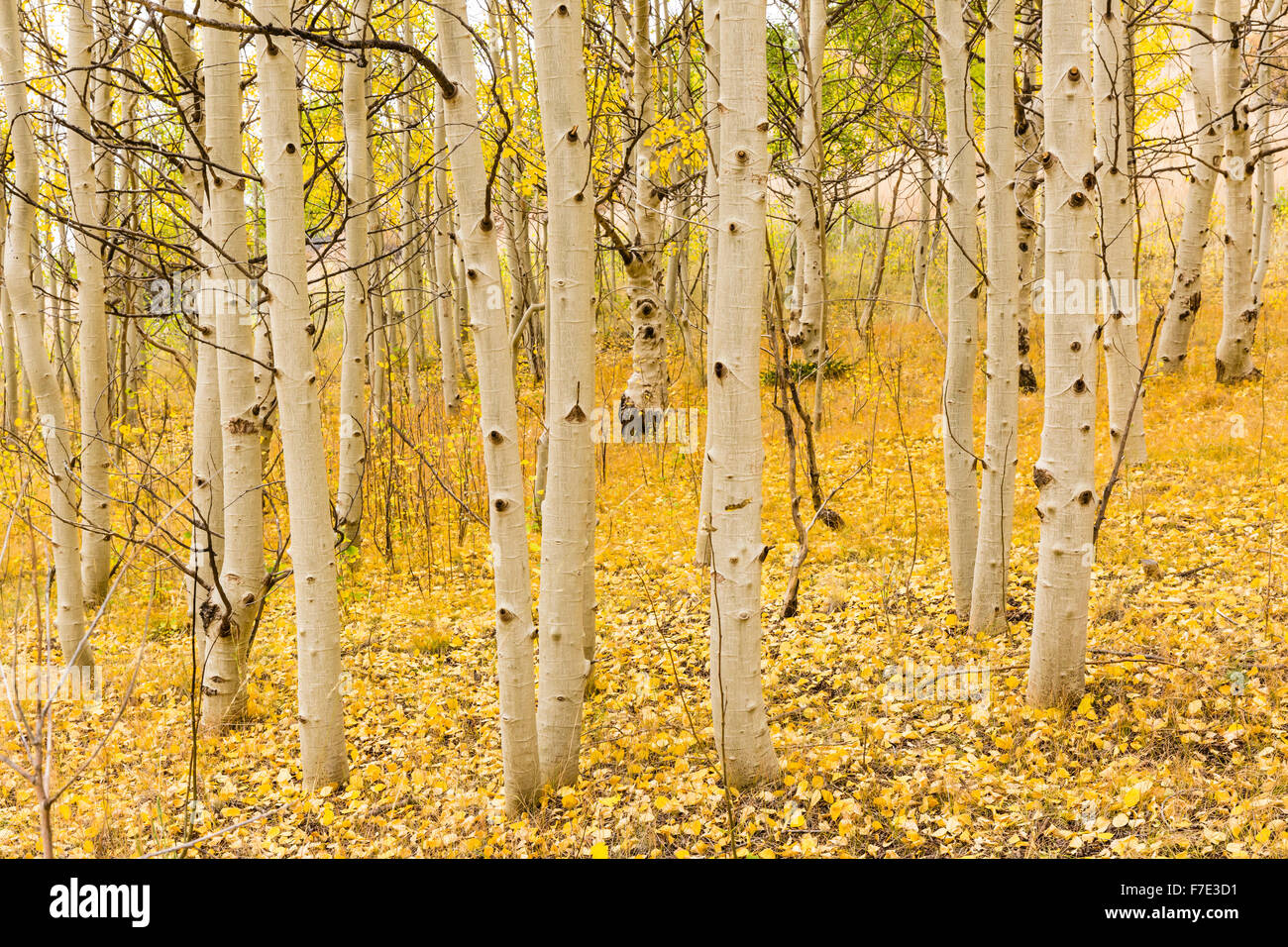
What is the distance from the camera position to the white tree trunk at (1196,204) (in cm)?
820

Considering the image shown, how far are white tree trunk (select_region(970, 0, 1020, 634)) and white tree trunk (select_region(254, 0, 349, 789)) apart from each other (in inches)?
132

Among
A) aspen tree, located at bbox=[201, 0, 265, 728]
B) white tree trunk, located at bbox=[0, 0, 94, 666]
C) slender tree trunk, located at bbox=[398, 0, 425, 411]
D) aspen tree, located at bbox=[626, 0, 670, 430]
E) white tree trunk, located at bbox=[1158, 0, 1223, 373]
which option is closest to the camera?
aspen tree, located at bbox=[201, 0, 265, 728]

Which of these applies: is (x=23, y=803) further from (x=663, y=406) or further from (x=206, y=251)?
(x=663, y=406)

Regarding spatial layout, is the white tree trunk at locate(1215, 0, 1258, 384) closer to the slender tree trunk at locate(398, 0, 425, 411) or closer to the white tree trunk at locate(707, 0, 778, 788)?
the white tree trunk at locate(707, 0, 778, 788)

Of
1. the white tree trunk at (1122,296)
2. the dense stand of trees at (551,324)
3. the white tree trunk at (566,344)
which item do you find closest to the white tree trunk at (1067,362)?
the dense stand of trees at (551,324)

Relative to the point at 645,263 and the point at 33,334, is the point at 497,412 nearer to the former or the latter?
the point at 33,334

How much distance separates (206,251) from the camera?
4008 mm

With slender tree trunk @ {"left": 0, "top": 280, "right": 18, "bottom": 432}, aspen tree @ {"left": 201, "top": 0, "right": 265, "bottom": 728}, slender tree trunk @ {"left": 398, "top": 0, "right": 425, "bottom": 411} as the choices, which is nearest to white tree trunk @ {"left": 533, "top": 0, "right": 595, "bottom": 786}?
aspen tree @ {"left": 201, "top": 0, "right": 265, "bottom": 728}

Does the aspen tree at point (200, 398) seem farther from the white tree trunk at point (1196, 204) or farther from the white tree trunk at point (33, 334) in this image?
the white tree trunk at point (1196, 204)

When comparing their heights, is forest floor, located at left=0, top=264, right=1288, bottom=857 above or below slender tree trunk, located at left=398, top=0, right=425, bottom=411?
below

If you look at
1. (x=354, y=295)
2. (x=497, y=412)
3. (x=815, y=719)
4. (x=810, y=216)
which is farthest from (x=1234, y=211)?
(x=497, y=412)

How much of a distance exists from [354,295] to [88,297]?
1.80 metres

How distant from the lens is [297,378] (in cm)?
349

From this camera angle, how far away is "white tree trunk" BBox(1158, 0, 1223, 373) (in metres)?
8.20
